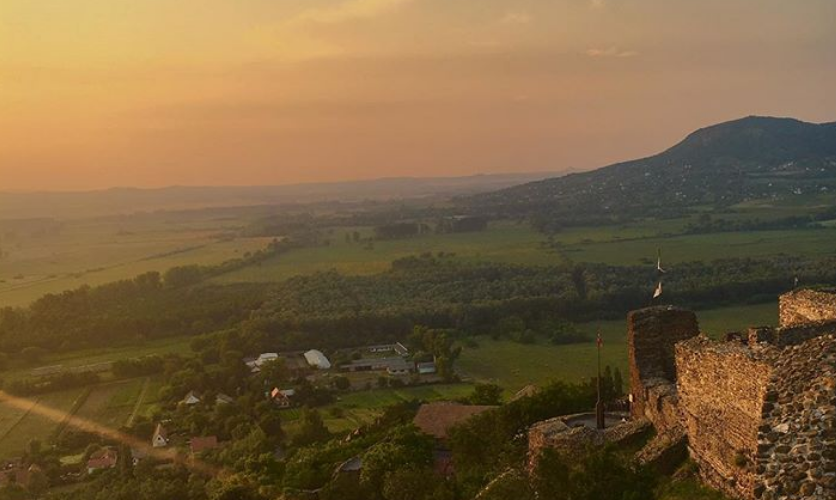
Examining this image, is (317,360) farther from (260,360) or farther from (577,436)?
(577,436)

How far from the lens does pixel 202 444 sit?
43656 mm

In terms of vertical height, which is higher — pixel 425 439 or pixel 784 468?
pixel 784 468

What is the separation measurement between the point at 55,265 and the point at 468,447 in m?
130

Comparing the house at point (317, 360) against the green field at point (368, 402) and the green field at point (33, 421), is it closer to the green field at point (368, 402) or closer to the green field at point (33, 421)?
the green field at point (368, 402)

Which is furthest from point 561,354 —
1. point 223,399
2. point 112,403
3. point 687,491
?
point 687,491

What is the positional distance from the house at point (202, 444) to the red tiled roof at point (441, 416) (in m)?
17.2

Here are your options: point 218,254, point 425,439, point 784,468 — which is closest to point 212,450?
point 425,439

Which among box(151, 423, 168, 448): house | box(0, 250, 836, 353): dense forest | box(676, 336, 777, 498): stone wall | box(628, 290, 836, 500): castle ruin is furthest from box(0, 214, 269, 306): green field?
box(676, 336, 777, 498): stone wall

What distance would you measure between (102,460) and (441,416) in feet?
74.3

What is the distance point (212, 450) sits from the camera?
139 feet

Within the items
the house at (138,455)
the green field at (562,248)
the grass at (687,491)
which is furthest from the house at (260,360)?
the grass at (687,491)

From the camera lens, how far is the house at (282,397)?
51.6m

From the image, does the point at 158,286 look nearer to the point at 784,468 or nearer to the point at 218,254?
the point at 218,254

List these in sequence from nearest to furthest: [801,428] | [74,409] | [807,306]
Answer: [801,428]
[807,306]
[74,409]
